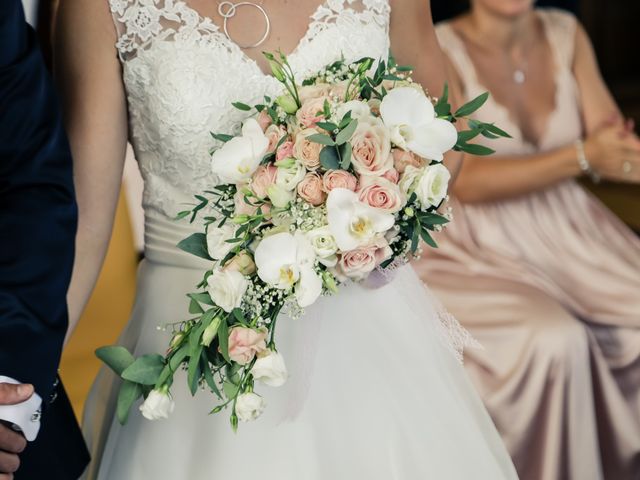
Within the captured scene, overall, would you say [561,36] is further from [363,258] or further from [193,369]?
[193,369]

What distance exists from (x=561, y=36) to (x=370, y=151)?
6.56 ft

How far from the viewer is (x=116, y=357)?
1624mm

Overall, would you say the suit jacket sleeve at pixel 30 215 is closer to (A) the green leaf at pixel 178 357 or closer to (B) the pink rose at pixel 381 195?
(A) the green leaf at pixel 178 357

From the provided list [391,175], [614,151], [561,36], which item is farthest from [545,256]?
[391,175]

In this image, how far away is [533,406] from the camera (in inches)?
104

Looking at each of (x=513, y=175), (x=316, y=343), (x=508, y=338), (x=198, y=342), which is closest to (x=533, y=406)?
(x=508, y=338)

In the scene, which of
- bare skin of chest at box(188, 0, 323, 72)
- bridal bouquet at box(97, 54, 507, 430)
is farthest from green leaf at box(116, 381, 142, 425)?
bare skin of chest at box(188, 0, 323, 72)

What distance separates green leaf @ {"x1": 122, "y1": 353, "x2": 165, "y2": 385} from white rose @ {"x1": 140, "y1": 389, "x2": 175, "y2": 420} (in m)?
0.04

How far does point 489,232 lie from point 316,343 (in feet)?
4.85

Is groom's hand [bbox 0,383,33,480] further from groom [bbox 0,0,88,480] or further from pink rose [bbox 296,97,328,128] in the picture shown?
pink rose [bbox 296,97,328,128]

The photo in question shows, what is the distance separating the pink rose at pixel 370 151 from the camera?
146 centimetres

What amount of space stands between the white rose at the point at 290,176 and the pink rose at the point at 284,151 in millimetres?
26

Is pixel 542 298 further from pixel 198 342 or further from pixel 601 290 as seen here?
pixel 198 342

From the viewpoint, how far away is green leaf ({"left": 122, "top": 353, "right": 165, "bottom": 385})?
61.5 inches
